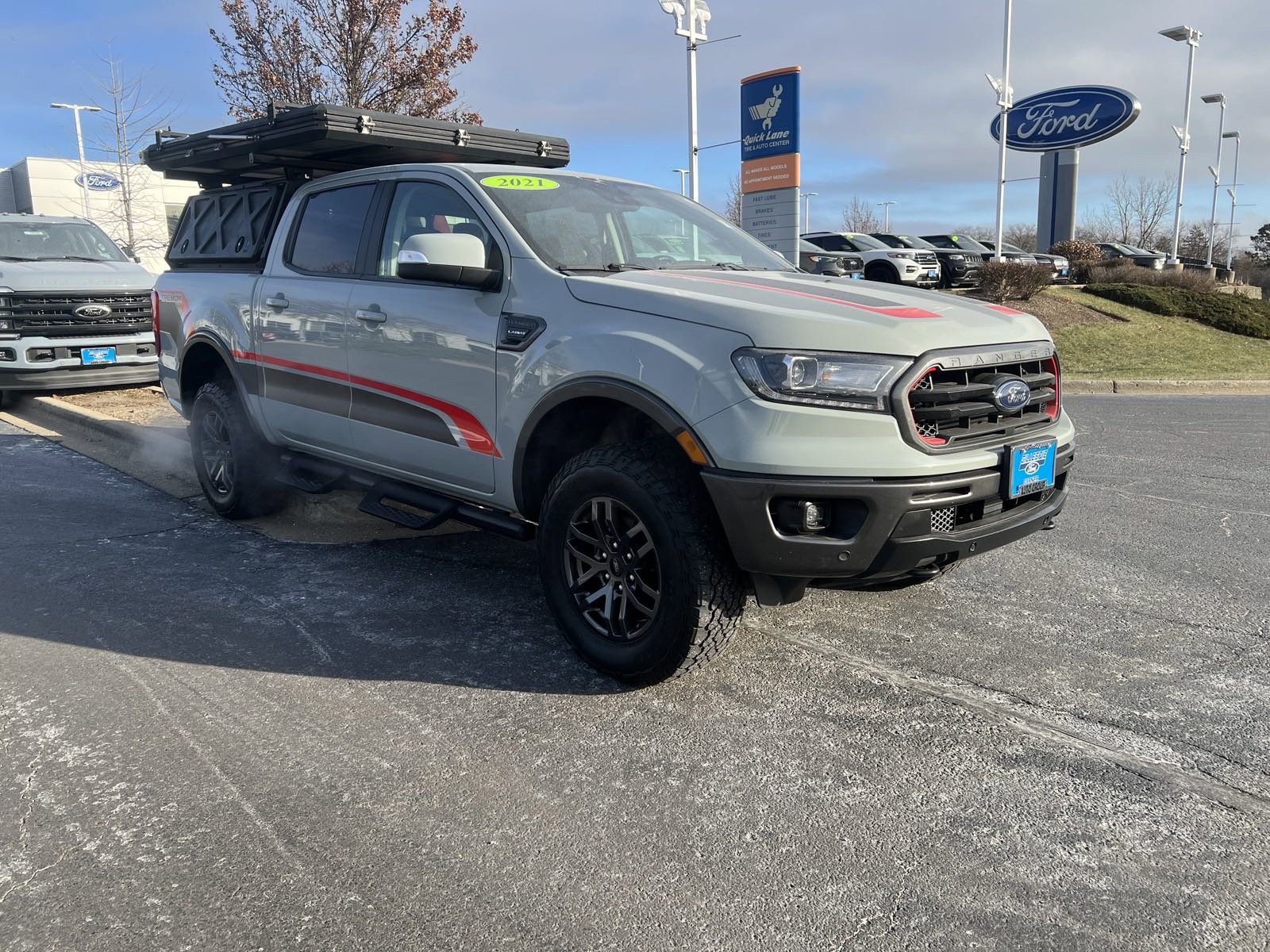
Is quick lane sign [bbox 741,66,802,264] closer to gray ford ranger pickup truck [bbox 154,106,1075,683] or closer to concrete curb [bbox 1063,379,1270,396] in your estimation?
concrete curb [bbox 1063,379,1270,396]

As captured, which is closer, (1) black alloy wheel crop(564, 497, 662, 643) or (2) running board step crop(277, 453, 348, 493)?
(1) black alloy wheel crop(564, 497, 662, 643)

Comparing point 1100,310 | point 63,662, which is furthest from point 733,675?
point 1100,310

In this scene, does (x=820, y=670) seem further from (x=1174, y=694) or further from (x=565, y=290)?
(x=565, y=290)

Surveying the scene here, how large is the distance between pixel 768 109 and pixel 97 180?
2979 cm

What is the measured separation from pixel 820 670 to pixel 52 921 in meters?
2.56

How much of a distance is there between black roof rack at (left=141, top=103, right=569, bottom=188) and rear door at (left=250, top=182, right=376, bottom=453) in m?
0.33

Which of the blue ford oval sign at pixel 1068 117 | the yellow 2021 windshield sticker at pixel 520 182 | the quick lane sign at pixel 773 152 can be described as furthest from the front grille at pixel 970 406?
the blue ford oval sign at pixel 1068 117

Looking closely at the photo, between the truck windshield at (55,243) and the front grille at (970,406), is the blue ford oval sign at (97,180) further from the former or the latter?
the front grille at (970,406)

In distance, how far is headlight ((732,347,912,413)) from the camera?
3174mm

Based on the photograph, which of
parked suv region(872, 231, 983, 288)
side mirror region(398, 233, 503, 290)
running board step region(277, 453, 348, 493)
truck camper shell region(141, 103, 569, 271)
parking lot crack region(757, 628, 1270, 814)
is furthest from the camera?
parked suv region(872, 231, 983, 288)

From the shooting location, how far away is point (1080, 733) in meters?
3.30

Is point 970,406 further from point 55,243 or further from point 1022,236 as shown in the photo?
point 1022,236

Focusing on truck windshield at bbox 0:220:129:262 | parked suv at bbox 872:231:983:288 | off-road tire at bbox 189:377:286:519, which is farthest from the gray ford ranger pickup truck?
parked suv at bbox 872:231:983:288

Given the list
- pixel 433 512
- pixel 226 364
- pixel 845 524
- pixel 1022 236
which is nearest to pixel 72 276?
pixel 226 364
